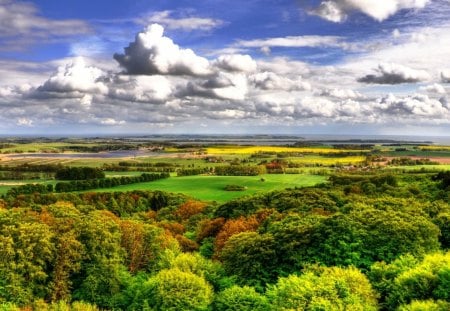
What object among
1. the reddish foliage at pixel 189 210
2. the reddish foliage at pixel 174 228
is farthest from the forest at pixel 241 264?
the reddish foliage at pixel 189 210

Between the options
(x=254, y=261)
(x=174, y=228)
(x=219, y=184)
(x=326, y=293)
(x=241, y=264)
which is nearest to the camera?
(x=326, y=293)

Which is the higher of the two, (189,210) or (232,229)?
(232,229)

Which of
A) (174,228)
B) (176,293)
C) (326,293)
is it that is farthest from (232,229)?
(326,293)

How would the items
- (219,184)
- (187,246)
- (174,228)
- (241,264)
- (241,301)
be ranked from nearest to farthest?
(241,301) < (241,264) < (187,246) < (174,228) < (219,184)

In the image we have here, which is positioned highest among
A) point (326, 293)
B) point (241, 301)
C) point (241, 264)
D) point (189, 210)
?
point (326, 293)

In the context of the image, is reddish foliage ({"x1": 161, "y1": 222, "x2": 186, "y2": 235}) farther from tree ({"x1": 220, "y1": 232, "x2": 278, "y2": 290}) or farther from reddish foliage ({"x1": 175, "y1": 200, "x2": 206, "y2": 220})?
tree ({"x1": 220, "y1": 232, "x2": 278, "y2": 290})

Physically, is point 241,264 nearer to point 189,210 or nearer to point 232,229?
point 232,229

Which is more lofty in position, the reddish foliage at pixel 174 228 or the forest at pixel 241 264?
the forest at pixel 241 264

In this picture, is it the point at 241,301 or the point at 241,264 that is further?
the point at 241,264

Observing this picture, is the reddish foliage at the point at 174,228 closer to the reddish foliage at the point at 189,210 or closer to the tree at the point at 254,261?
the reddish foliage at the point at 189,210
